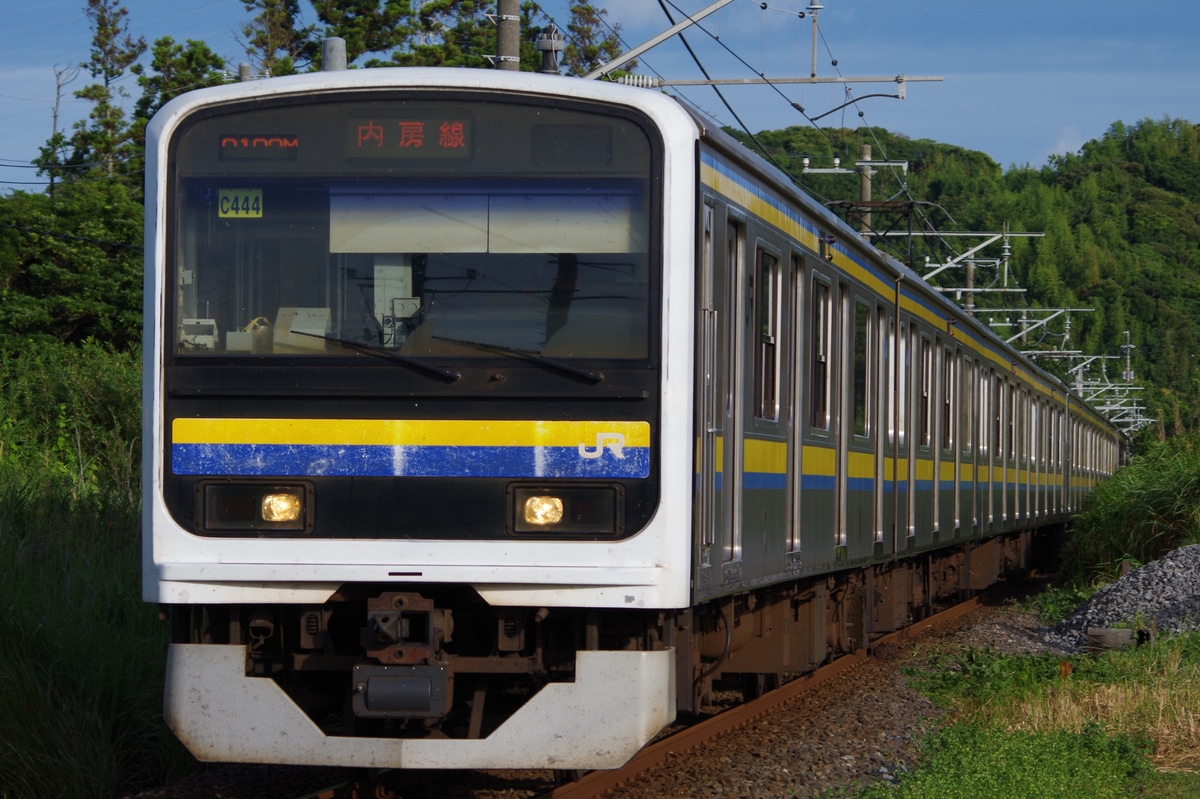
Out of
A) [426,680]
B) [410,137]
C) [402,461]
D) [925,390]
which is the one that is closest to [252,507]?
[402,461]

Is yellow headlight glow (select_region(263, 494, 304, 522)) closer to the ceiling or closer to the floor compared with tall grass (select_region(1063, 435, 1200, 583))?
closer to the ceiling

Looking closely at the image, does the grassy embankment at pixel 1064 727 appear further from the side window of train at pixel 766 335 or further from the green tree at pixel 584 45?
the green tree at pixel 584 45

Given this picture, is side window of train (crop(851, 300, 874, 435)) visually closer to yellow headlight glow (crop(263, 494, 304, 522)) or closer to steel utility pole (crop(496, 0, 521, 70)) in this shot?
steel utility pole (crop(496, 0, 521, 70))

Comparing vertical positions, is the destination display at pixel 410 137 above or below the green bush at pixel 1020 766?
above

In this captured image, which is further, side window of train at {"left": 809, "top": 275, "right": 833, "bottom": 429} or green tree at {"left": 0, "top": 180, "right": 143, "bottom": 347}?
green tree at {"left": 0, "top": 180, "right": 143, "bottom": 347}

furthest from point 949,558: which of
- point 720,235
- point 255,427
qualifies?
point 255,427

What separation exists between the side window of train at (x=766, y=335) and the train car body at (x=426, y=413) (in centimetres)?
113

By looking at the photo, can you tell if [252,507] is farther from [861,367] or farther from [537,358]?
[861,367]

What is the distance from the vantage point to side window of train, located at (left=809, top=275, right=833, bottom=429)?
28.0 feet

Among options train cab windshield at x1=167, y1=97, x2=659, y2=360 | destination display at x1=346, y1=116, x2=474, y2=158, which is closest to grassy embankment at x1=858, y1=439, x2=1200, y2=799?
train cab windshield at x1=167, y1=97, x2=659, y2=360

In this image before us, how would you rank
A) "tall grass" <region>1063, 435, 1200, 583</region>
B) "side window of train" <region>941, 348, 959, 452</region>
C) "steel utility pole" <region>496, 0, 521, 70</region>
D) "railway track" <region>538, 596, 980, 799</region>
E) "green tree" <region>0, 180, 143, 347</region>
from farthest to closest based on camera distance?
"green tree" <region>0, 180, 143, 347</region> → "tall grass" <region>1063, 435, 1200, 583</region> → "side window of train" <region>941, 348, 959, 452</region> → "steel utility pole" <region>496, 0, 521, 70</region> → "railway track" <region>538, 596, 980, 799</region>

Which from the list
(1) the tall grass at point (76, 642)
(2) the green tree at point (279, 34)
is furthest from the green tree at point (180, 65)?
(1) the tall grass at point (76, 642)

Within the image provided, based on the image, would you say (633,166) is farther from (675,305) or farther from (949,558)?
(949,558)

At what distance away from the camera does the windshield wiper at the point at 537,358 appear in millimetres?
5773
